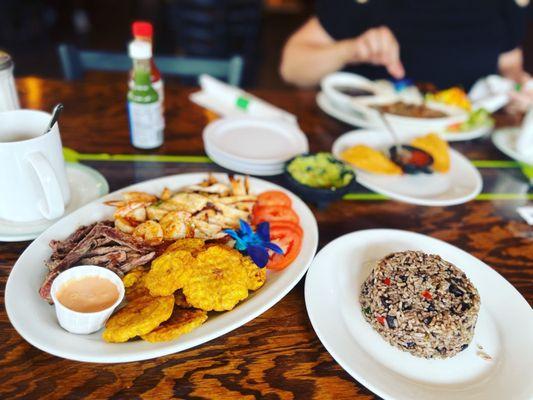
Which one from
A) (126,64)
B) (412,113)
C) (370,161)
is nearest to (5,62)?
(126,64)

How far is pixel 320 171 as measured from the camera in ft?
5.20

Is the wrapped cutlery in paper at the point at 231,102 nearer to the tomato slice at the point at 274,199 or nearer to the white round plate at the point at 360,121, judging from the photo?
the white round plate at the point at 360,121

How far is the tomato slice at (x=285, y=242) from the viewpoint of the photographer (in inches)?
49.5

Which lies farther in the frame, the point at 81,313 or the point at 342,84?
the point at 342,84

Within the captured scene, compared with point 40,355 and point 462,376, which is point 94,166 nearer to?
point 40,355

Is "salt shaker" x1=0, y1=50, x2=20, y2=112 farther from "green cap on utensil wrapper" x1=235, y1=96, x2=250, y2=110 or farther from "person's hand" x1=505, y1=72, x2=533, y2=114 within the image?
"person's hand" x1=505, y1=72, x2=533, y2=114

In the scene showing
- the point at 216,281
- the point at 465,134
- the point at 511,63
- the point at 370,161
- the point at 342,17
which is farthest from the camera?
the point at 511,63

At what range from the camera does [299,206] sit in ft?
4.73

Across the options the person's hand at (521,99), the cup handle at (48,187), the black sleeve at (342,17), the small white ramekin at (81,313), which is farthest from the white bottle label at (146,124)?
the person's hand at (521,99)

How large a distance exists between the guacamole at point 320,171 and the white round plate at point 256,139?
0.11 m

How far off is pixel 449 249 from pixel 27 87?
1915 mm

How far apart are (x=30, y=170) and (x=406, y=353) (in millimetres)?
1067

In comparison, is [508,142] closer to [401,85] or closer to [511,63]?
[401,85]

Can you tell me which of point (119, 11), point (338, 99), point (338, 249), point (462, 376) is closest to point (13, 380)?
point (338, 249)
